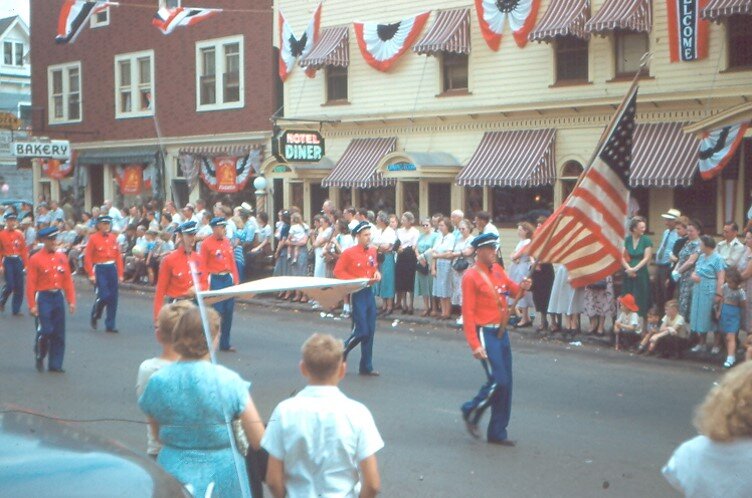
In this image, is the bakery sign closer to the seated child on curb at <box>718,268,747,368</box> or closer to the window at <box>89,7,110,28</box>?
the window at <box>89,7,110,28</box>

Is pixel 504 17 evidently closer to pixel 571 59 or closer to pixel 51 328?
pixel 571 59

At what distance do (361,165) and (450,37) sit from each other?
4144mm

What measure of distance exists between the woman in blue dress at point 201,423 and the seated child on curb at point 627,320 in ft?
35.9

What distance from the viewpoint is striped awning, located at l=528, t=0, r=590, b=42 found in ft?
72.1

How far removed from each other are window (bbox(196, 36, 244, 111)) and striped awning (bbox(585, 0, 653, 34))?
12.7 meters

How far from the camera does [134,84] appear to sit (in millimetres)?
35625

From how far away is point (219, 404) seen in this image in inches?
211

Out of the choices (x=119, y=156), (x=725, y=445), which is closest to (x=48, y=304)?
(x=725, y=445)

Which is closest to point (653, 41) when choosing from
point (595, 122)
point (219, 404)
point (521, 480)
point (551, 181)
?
point (595, 122)

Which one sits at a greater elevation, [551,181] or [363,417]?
[551,181]

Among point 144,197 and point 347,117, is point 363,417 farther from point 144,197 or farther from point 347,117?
point 144,197

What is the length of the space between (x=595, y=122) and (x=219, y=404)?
60.3 ft

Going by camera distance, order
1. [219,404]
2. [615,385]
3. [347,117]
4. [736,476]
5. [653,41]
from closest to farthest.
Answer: [736,476] < [219,404] < [615,385] < [653,41] < [347,117]

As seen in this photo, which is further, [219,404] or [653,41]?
[653,41]
